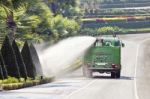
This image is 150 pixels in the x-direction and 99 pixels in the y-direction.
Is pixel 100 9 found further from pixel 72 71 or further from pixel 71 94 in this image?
pixel 71 94

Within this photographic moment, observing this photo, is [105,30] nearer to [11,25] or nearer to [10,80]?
[11,25]

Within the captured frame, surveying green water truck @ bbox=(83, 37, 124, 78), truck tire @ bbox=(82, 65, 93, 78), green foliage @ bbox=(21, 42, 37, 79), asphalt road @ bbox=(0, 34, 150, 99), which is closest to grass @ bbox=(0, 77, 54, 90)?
asphalt road @ bbox=(0, 34, 150, 99)

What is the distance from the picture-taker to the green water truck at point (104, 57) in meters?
57.7

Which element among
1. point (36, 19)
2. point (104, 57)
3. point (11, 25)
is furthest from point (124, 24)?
point (11, 25)

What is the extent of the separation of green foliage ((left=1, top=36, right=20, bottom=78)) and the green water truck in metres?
13.1

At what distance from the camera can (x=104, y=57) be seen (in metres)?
57.7

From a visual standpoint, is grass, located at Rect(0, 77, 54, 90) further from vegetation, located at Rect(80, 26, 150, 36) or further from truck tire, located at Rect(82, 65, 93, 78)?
vegetation, located at Rect(80, 26, 150, 36)

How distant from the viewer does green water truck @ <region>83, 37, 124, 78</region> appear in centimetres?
5766

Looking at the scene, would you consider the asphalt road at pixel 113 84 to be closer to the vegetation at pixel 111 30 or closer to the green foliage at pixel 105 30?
the green foliage at pixel 105 30

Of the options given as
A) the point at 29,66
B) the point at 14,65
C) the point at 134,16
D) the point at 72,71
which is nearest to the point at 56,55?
the point at 72,71

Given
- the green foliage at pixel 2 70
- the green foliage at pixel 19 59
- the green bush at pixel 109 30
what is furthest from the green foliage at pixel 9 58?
the green bush at pixel 109 30

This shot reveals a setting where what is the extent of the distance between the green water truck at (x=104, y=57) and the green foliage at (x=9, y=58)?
517 inches

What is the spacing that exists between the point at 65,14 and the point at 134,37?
1775 cm

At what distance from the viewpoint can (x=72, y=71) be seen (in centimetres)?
7544
